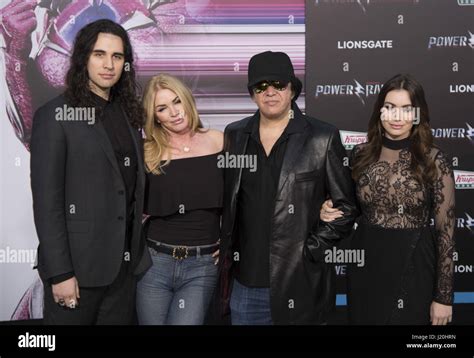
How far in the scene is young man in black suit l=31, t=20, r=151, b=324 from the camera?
2.74 meters

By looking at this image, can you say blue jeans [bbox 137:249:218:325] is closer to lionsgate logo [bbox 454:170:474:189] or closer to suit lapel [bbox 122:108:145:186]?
suit lapel [bbox 122:108:145:186]

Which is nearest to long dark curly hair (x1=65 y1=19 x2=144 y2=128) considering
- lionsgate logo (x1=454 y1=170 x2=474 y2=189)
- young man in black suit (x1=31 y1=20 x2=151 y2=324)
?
young man in black suit (x1=31 y1=20 x2=151 y2=324)

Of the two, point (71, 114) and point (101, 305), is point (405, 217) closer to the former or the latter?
point (101, 305)

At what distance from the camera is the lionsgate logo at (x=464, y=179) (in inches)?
161

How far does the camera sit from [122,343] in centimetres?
352

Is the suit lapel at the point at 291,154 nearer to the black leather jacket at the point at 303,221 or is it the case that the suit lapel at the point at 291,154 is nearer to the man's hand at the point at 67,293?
the black leather jacket at the point at 303,221

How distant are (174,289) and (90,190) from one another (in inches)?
26.3

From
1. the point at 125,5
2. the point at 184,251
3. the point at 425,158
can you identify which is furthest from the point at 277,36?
the point at 184,251

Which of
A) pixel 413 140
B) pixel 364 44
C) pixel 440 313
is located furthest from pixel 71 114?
pixel 364 44

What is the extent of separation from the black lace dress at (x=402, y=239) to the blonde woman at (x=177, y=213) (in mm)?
792

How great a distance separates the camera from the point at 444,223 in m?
2.89

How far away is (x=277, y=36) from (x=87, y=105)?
1692 millimetres

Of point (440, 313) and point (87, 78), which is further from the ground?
point (87, 78)

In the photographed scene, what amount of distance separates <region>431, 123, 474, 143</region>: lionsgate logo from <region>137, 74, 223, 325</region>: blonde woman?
1.88m
